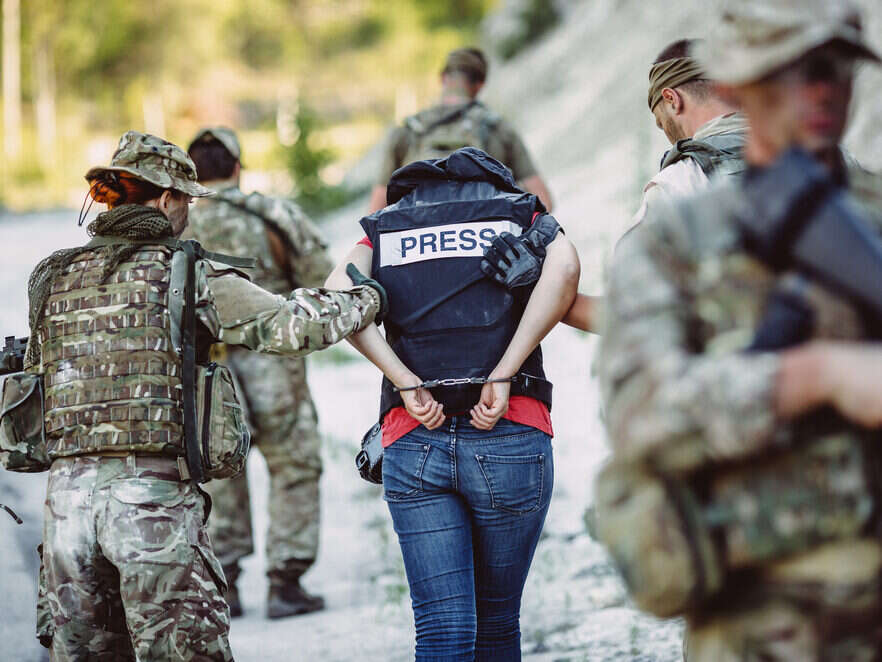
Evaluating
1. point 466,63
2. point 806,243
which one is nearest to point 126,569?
point 806,243

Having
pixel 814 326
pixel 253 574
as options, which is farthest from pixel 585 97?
pixel 814 326

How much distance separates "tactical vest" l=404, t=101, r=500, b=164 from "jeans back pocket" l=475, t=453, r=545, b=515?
3225 millimetres

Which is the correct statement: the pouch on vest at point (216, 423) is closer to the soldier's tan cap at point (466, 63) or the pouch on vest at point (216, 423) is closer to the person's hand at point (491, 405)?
the person's hand at point (491, 405)

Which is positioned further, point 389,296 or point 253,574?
point 253,574

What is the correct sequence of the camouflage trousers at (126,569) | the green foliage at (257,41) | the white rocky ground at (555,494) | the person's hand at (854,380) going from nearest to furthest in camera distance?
the person's hand at (854,380) → the camouflage trousers at (126,569) → the white rocky ground at (555,494) → the green foliage at (257,41)

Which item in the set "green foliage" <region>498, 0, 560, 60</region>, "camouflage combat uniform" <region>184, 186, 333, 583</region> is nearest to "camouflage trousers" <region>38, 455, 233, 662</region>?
"camouflage combat uniform" <region>184, 186, 333, 583</region>

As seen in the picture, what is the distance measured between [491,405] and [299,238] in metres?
2.72

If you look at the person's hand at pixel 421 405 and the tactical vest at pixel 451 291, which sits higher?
the tactical vest at pixel 451 291

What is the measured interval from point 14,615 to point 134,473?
225 centimetres

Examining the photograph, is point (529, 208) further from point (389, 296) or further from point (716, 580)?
point (716, 580)

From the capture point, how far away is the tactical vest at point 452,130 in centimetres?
648

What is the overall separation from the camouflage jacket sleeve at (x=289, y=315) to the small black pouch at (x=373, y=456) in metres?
0.36

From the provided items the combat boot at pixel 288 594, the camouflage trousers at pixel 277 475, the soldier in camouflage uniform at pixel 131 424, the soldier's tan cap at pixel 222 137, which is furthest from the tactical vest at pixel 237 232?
the soldier in camouflage uniform at pixel 131 424

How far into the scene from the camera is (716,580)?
2018 mm
